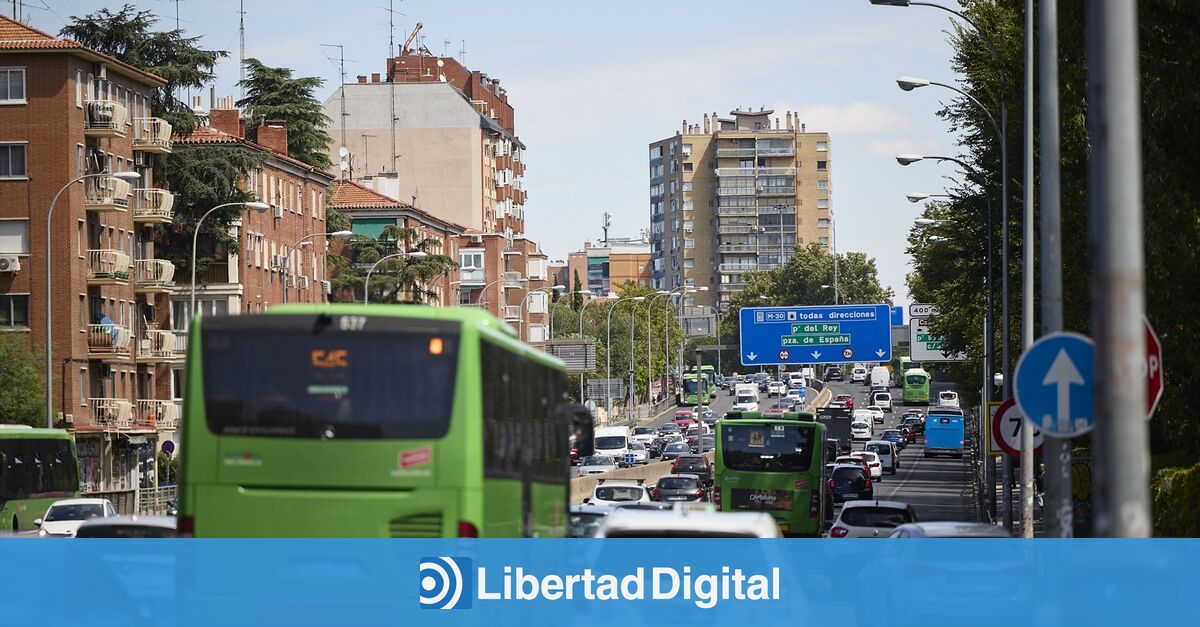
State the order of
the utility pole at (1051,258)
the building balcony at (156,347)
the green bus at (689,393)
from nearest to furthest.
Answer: the utility pole at (1051,258) < the building balcony at (156,347) < the green bus at (689,393)

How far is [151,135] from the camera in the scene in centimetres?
7706

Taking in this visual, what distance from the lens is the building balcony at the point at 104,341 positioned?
7200 cm

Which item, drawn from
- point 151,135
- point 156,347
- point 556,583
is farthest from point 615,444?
point 556,583

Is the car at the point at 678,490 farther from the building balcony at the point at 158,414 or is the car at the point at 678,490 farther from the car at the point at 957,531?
the car at the point at 957,531

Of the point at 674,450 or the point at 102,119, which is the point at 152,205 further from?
the point at 674,450

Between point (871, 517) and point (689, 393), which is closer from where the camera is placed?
point (871, 517)

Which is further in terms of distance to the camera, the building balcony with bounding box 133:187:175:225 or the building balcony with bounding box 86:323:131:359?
the building balcony with bounding box 133:187:175:225

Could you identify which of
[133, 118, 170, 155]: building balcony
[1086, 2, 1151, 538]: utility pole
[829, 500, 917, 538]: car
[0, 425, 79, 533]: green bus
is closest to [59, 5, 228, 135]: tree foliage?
[133, 118, 170, 155]: building balcony

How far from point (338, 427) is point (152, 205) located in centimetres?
6335

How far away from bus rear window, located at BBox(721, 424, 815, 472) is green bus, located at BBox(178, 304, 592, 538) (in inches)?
1101

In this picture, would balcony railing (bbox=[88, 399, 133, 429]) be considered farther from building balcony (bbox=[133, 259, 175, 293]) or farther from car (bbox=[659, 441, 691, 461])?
car (bbox=[659, 441, 691, 461])

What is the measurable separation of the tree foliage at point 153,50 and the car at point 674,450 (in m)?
28.9

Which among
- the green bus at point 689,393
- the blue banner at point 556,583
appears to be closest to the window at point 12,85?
the blue banner at point 556,583

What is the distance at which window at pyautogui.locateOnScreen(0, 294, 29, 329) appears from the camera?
6981 centimetres
